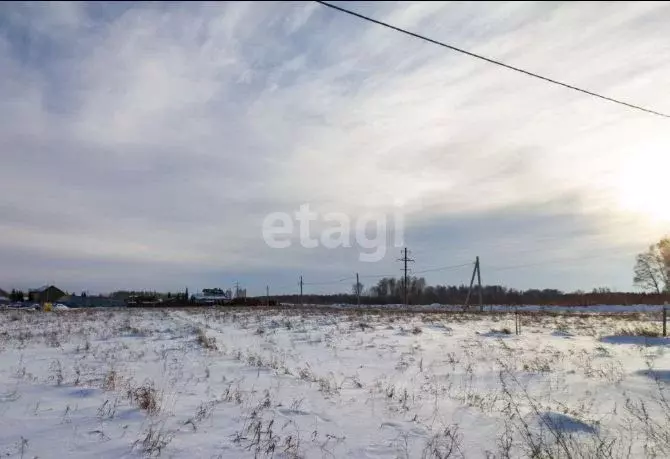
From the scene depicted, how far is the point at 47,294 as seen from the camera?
94.3 metres

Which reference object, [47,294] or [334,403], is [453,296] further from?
[334,403]

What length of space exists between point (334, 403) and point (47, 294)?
10349cm

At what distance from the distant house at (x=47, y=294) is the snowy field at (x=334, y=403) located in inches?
3674

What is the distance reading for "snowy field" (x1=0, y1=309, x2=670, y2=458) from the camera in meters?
5.06

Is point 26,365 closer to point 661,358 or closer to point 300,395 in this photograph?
point 300,395

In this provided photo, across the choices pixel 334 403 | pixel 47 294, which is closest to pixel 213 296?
pixel 47 294

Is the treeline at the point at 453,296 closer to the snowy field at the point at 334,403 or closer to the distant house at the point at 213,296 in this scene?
the distant house at the point at 213,296

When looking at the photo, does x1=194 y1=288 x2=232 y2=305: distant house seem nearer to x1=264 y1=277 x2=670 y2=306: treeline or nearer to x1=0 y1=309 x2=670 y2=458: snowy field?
x1=264 y1=277 x2=670 y2=306: treeline

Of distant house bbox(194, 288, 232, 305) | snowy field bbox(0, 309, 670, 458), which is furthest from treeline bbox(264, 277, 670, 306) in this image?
snowy field bbox(0, 309, 670, 458)

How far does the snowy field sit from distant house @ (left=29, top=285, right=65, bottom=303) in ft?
306

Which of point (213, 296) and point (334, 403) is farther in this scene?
point (213, 296)

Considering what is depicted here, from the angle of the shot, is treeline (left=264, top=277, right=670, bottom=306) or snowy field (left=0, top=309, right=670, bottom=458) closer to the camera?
snowy field (left=0, top=309, right=670, bottom=458)

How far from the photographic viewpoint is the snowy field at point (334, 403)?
16.6 feet

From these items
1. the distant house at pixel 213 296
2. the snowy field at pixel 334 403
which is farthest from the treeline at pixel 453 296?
the snowy field at pixel 334 403
